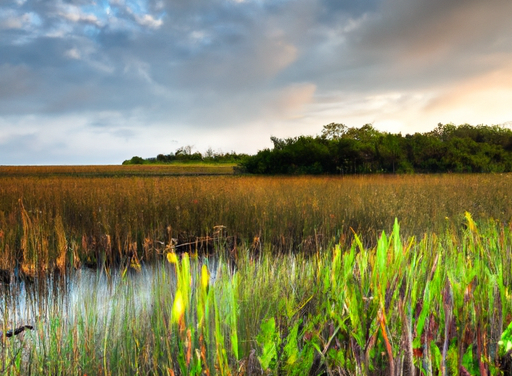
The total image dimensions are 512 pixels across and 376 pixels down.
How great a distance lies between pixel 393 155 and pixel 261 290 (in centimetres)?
1704

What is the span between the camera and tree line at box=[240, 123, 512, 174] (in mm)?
18531

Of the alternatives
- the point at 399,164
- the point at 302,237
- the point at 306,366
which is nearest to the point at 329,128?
the point at 399,164

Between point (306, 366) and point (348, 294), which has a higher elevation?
point (348, 294)

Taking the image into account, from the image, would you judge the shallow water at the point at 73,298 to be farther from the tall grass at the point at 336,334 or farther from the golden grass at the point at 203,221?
the golden grass at the point at 203,221

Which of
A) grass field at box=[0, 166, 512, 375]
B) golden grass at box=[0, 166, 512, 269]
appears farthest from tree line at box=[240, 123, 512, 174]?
golden grass at box=[0, 166, 512, 269]

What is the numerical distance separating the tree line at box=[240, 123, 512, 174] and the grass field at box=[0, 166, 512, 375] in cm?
951

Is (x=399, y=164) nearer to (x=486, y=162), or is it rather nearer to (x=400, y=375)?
(x=486, y=162)

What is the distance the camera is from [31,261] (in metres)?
4.38

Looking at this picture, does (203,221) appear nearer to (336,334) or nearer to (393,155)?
(336,334)

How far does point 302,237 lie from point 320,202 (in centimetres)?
193

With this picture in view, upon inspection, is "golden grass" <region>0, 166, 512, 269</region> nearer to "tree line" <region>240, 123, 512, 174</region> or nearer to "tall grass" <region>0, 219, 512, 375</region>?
"tall grass" <region>0, 219, 512, 375</region>

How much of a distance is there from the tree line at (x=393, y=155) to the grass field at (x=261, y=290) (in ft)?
31.2

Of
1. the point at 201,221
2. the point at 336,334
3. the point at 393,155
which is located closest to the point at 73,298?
the point at 336,334

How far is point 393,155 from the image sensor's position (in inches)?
721
